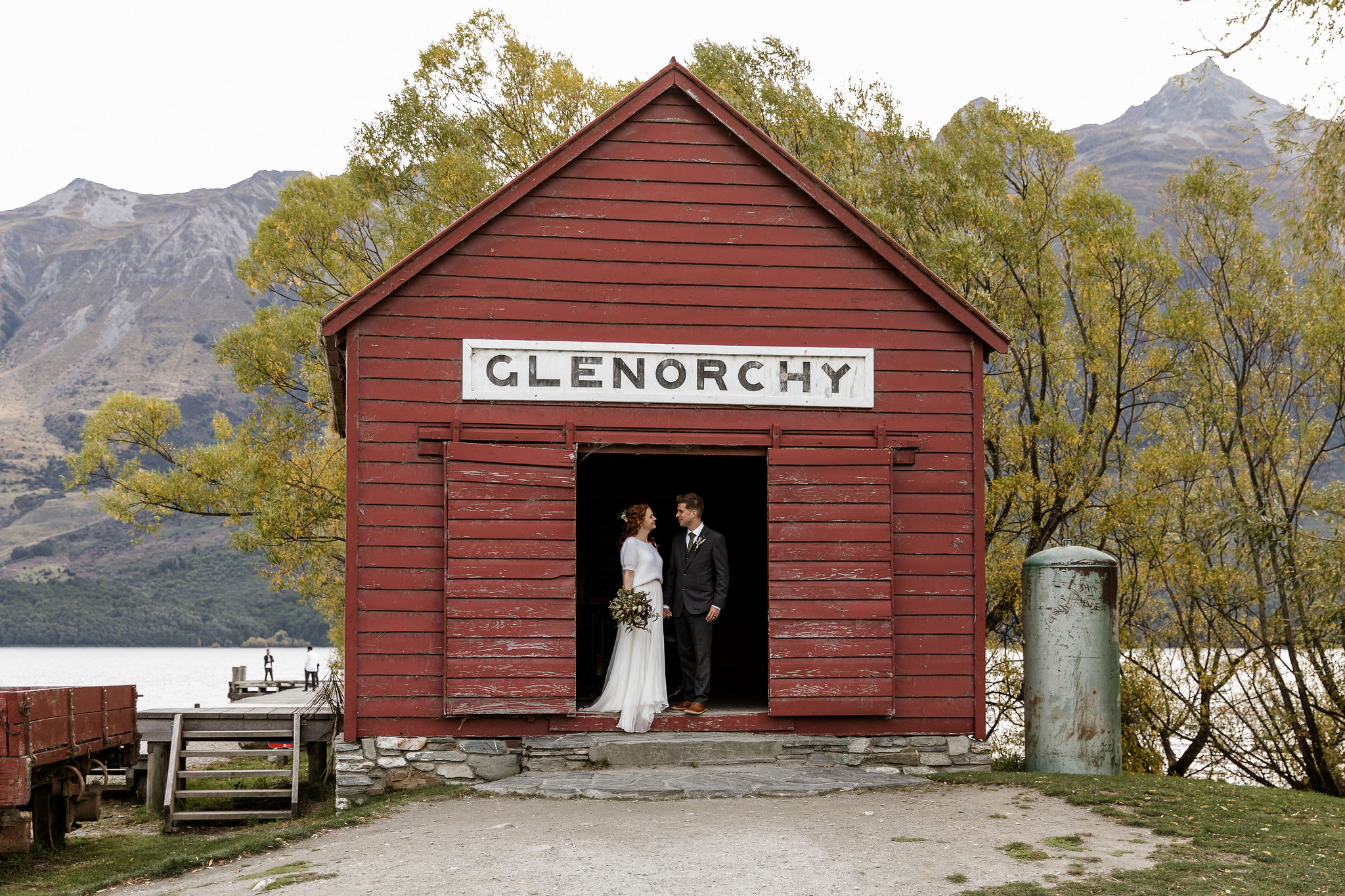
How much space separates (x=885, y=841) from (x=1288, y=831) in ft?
9.84

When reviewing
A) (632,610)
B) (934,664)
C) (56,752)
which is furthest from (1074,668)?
(56,752)

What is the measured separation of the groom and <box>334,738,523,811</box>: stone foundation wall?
176cm

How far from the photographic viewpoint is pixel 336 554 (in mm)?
23562

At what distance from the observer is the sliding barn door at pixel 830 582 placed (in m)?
10.6

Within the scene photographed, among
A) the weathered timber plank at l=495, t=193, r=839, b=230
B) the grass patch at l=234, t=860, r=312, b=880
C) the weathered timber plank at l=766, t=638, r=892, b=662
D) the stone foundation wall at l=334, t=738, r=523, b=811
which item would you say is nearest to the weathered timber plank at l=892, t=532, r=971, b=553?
the weathered timber plank at l=766, t=638, r=892, b=662

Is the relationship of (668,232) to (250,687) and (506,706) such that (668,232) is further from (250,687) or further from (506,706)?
(250,687)

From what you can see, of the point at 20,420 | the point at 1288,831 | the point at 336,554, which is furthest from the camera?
the point at 20,420

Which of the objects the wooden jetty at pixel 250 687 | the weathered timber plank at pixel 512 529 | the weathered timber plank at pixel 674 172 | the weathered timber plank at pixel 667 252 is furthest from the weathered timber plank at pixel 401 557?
the wooden jetty at pixel 250 687

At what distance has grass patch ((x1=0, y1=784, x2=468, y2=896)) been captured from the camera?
28.4 feet

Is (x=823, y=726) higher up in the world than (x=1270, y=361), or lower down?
lower down

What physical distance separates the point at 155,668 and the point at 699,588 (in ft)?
277

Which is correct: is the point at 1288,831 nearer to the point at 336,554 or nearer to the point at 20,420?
the point at 336,554

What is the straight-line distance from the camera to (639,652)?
10.8 m

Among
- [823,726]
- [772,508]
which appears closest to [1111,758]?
[823,726]
